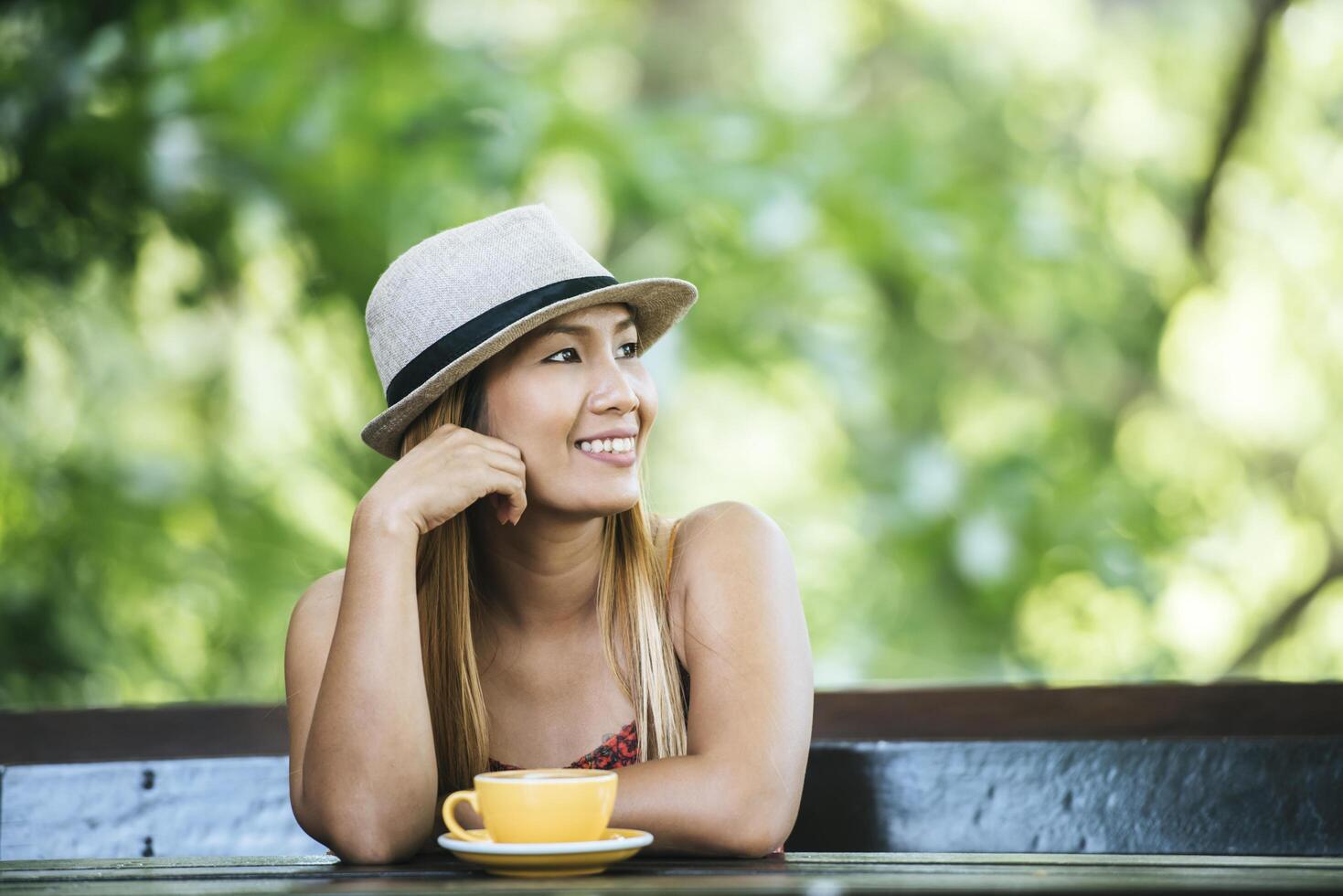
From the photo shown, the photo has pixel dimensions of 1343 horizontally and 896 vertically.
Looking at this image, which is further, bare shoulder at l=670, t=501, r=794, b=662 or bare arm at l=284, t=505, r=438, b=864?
bare shoulder at l=670, t=501, r=794, b=662

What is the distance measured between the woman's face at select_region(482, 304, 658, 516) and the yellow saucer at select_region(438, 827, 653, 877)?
0.63 meters

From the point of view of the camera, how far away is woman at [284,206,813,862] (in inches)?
61.4

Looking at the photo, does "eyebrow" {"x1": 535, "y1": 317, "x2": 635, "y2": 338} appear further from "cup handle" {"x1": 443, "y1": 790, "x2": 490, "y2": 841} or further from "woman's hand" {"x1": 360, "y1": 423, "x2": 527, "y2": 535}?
"cup handle" {"x1": 443, "y1": 790, "x2": 490, "y2": 841}

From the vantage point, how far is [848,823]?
2.07m

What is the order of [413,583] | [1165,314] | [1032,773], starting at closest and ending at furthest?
[413,583]
[1032,773]
[1165,314]

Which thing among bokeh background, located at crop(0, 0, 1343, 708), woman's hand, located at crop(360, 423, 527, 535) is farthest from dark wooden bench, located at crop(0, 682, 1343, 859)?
bokeh background, located at crop(0, 0, 1343, 708)

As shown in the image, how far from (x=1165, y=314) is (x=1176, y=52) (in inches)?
53.4

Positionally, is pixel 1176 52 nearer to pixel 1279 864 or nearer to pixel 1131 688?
pixel 1131 688

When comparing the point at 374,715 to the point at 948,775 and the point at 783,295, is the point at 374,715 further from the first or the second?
the point at 783,295

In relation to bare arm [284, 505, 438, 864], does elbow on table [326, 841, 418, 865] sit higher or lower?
lower

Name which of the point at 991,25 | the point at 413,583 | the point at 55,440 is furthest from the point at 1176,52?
the point at 413,583

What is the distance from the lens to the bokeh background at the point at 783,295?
11.2 feet

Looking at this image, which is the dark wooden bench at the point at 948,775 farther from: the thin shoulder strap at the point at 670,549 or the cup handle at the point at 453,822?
the cup handle at the point at 453,822

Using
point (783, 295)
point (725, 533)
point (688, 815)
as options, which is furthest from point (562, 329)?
point (783, 295)
